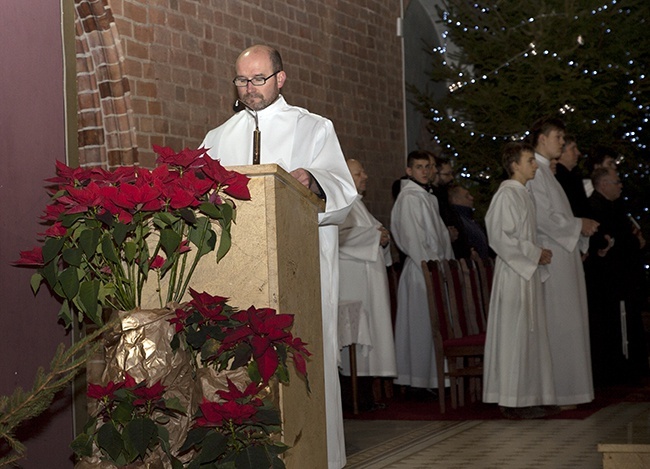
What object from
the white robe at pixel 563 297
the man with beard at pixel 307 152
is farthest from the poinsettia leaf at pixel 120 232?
the white robe at pixel 563 297

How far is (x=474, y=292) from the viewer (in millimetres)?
8586

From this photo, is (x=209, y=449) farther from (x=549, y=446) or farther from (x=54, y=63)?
(x=549, y=446)

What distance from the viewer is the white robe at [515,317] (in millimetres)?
7273

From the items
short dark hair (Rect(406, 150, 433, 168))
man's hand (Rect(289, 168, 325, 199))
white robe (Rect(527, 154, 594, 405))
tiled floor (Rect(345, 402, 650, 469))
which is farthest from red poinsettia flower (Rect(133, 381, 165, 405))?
short dark hair (Rect(406, 150, 433, 168))

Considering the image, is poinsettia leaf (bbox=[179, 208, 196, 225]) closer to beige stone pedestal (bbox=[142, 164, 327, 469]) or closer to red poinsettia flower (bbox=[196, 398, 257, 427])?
beige stone pedestal (bbox=[142, 164, 327, 469])

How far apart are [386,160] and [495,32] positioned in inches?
101

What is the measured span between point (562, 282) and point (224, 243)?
16.7ft

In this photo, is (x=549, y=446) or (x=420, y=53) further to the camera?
(x=420, y=53)

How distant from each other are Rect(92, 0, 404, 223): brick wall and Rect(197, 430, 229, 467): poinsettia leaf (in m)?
3.87

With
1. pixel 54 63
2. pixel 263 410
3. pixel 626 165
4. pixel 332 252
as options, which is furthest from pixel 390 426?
pixel 626 165

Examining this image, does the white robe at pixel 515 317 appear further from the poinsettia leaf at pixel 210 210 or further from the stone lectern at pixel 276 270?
the poinsettia leaf at pixel 210 210

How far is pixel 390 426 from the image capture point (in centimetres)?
718

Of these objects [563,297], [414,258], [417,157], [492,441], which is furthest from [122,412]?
[417,157]

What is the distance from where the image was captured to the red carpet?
753 cm
